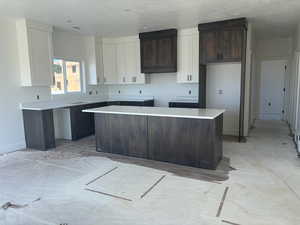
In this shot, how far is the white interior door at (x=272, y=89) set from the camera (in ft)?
23.9

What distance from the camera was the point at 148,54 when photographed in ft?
20.1

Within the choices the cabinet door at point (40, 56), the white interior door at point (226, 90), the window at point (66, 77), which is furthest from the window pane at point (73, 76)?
the white interior door at point (226, 90)

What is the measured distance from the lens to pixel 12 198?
8.87 feet

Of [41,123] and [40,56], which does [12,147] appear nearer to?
[41,123]

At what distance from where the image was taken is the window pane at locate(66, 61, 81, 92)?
6.13 metres

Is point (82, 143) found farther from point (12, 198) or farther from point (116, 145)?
point (12, 198)

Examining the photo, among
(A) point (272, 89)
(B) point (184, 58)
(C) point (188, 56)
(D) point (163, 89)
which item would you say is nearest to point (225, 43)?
(C) point (188, 56)

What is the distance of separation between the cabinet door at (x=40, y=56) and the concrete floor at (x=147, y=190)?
175 centimetres

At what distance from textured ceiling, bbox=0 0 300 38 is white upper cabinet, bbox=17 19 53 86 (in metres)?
0.27

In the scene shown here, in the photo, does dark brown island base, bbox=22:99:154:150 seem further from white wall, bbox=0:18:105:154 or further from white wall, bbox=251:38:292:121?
white wall, bbox=251:38:292:121

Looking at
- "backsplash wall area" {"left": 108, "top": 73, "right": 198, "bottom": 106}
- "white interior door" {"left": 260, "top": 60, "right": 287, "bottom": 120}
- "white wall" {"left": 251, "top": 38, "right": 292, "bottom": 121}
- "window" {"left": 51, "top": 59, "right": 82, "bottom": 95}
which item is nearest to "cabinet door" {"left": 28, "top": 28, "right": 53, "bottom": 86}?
"window" {"left": 51, "top": 59, "right": 82, "bottom": 95}

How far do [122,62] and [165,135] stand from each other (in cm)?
370

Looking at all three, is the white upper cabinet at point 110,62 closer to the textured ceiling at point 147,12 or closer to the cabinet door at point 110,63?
the cabinet door at point 110,63

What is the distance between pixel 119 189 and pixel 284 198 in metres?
1.98
